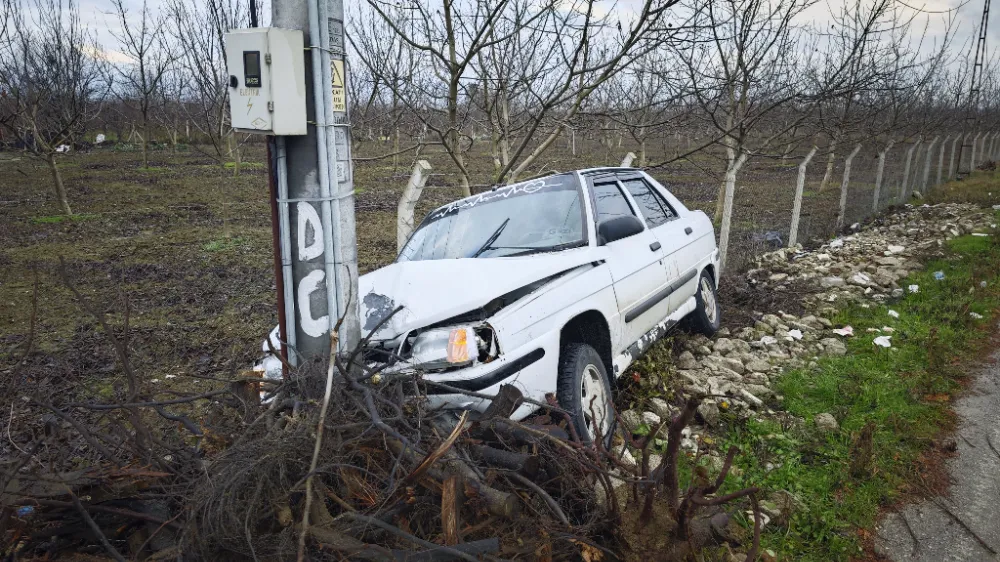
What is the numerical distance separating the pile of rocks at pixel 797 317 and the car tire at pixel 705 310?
12 centimetres

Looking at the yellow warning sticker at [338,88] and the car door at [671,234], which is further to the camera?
the car door at [671,234]

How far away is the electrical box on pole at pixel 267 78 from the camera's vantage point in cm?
254

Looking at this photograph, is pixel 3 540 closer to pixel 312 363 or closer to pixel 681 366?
pixel 312 363

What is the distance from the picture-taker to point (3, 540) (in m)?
2.11

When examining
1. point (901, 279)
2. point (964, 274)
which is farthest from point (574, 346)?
point (964, 274)

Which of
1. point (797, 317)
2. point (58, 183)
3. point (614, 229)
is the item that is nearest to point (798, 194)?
point (797, 317)

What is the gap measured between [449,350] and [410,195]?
2.74 m

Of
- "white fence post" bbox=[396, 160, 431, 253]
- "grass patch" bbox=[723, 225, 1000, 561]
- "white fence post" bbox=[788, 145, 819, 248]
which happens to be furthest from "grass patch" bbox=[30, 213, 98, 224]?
"grass patch" bbox=[723, 225, 1000, 561]

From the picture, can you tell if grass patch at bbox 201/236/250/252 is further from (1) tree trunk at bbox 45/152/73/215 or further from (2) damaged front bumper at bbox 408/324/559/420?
(2) damaged front bumper at bbox 408/324/559/420

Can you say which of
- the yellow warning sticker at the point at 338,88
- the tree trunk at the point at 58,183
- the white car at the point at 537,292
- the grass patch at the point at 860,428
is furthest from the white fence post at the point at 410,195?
the tree trunk at the point at 58,183

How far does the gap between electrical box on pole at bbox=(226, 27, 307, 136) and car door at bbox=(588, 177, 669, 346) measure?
2.31 m

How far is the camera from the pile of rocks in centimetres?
480

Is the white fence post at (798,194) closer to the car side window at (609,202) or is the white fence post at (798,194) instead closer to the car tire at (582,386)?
the car side window at (609,202)

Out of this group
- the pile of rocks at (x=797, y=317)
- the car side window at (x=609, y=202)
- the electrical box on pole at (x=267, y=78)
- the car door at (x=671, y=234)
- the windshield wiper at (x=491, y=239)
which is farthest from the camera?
the car door at (x=671, y=234)
